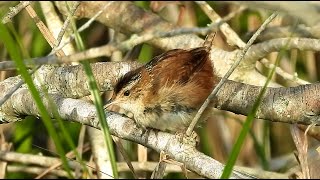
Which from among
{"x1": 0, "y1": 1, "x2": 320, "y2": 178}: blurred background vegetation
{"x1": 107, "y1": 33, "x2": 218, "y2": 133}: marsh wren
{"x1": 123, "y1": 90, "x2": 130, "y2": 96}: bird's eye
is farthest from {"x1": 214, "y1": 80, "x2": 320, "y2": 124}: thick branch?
{"x1": 0, "y1": 1, "x2": 320, "y2": 178}: blurred background vegetation

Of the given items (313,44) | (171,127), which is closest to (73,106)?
(171,127)

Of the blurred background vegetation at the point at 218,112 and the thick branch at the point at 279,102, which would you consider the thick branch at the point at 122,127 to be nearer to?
the thick branch at the point at 279,102

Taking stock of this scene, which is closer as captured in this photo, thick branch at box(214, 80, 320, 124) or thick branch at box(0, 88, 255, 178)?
thick branch at box(0, 88, 255, 178)

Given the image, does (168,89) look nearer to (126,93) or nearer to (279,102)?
(126,93)

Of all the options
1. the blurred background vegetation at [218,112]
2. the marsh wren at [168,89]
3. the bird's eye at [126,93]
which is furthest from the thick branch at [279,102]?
the blurred background vegetation at [218,112]

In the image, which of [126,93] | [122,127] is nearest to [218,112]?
[126,93]

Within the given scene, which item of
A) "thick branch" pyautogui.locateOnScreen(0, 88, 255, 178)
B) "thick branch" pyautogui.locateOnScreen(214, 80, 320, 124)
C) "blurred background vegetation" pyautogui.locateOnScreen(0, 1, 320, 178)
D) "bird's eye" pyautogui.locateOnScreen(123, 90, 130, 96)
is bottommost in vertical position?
"thick branch" pyautogui.locateOnScreen(0, 88, 255, 178)

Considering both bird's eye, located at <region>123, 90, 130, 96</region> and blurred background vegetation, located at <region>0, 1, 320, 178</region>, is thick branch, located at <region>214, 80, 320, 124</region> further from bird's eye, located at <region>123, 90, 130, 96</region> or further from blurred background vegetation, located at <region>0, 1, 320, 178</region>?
blurred background vegetation, located at <region>0, 1, 320, 178</region>
